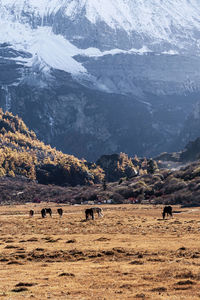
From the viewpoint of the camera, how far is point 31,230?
55562 millimetres

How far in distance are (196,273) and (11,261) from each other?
12888 millimetres

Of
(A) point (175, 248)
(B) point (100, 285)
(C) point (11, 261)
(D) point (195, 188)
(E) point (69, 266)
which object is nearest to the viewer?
(B) point (100, 285)

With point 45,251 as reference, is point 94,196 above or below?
below

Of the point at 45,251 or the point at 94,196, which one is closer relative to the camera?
the point at 45,251

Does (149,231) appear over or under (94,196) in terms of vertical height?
over

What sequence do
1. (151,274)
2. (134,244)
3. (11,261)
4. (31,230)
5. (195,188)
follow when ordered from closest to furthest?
(151,274) → (11,261) → (134,244) → (31,230) → (195,188)

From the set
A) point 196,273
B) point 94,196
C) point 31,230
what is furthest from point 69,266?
point 94,196

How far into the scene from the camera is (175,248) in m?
35.0

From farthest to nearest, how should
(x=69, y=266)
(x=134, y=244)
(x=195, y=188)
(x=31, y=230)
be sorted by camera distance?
(x=195, y=188) → (x=31, y=230) → (x=134, y=244) → (x=69, y=266)

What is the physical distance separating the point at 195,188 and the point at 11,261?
373ft

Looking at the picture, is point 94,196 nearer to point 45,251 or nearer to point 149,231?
point 149,231

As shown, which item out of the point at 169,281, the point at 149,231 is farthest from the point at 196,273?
the point at 149,231

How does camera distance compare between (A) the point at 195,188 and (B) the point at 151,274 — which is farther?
(A) the point at 195,188

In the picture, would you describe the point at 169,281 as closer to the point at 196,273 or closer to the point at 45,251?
the point at 196,273
